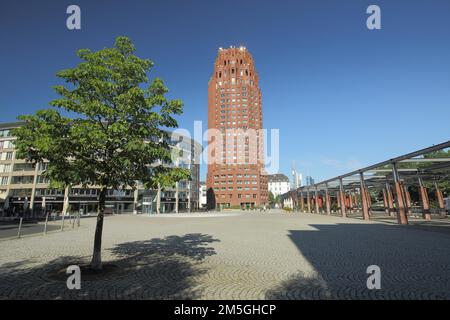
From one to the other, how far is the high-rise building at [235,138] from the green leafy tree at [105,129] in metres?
117

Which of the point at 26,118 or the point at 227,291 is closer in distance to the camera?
the point at 227,291

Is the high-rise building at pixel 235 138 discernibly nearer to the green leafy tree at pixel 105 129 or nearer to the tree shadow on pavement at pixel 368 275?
the tree shadow on pavement at pixel 368 275

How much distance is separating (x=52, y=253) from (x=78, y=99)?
7541 mm

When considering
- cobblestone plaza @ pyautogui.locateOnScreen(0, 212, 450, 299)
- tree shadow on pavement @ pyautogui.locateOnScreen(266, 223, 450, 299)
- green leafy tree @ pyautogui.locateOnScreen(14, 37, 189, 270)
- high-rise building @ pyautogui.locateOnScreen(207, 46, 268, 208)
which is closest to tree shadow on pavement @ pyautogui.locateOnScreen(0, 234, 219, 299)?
cobblestone plaza @ pyautogui.locateOnScreen(0, 212, 450, 299)

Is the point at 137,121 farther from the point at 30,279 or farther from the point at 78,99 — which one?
the point at 30,279

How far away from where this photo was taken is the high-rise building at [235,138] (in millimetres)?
126875

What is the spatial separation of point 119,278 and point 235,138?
399 ft

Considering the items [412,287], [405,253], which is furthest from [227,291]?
[405,253]

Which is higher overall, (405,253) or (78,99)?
(78,99)

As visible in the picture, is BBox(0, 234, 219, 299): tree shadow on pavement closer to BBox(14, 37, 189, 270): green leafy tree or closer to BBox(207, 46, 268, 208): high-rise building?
BBox(14, 37, 189, 270): green leafy tree

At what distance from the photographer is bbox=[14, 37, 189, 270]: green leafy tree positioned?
26.0 ft

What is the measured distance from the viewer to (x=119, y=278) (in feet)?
26.2

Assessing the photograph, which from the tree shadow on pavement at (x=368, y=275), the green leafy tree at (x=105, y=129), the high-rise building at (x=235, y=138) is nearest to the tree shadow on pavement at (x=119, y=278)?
the green leafy tree at (x=105, y=129)

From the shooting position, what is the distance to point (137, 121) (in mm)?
8914
